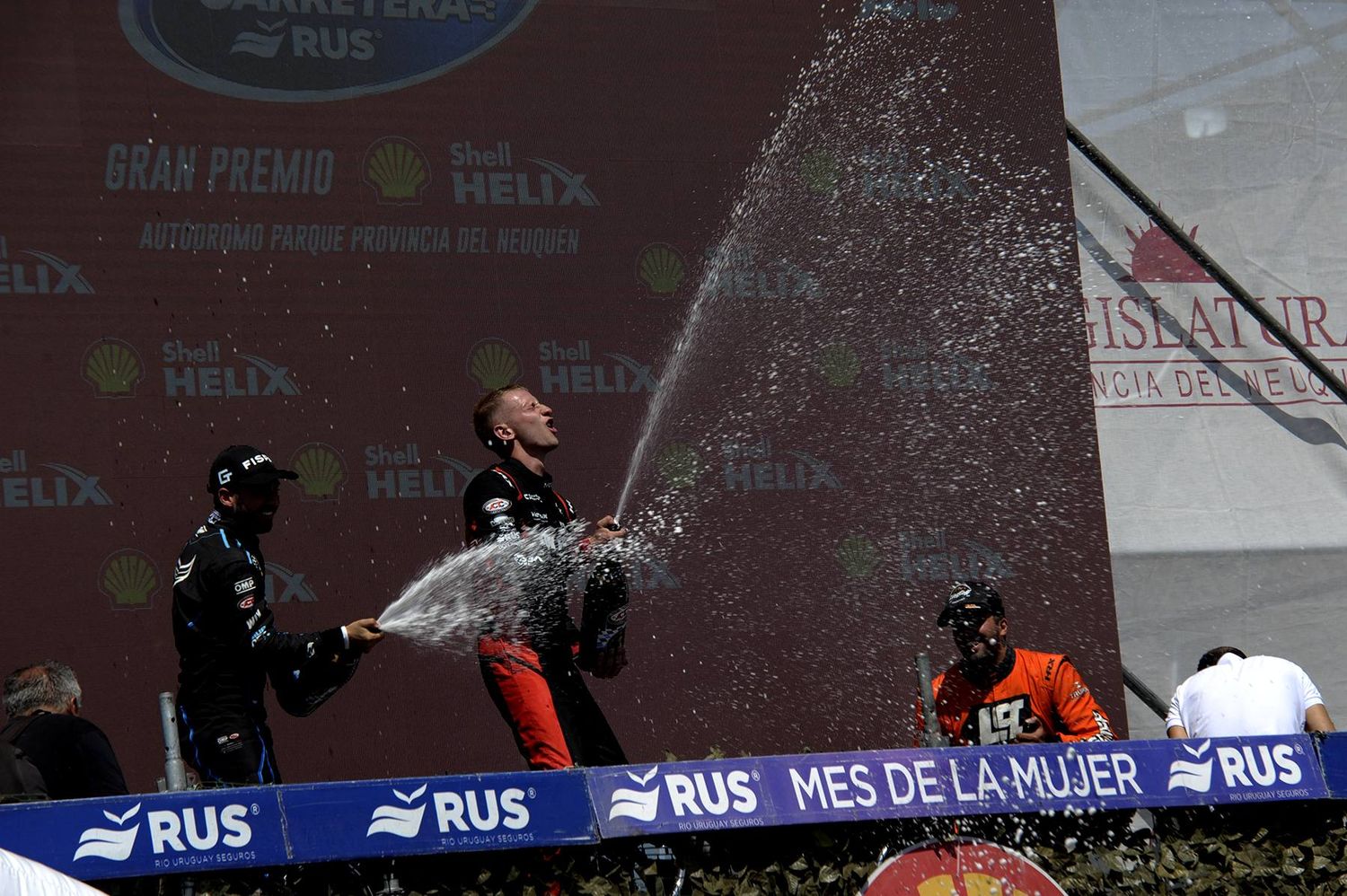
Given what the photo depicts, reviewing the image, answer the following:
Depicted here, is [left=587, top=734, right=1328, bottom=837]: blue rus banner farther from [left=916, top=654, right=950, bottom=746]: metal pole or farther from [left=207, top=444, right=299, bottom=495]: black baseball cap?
[left=207, top=444, right=299, bottom=495]: black baseball cap

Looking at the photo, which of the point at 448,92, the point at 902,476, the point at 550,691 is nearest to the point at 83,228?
the point at 448,92

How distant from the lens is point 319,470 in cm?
615

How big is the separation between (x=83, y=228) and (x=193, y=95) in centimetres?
62

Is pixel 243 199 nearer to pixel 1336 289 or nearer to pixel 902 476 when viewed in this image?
pixel 902 476

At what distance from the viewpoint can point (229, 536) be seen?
4629 millimetres

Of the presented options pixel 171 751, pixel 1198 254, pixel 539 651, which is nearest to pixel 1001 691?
pixel 539 651

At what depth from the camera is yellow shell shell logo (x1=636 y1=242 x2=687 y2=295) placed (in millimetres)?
6656

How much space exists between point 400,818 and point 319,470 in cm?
260

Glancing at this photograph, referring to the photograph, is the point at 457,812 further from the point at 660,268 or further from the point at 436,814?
the point at 660,268

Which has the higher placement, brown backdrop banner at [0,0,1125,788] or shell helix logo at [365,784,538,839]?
brown backdrop banner at [0,0,1125,788]

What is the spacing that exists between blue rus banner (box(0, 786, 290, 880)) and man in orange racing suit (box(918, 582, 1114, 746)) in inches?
88.1

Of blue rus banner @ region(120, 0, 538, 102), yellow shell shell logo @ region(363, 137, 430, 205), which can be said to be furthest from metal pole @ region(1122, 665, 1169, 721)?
blue rus banner @ region(120, 0, 538, 102)

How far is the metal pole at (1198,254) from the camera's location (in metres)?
7.84

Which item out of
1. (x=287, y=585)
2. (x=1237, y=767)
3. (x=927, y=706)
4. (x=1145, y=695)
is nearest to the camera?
(x=1237, y=767)
